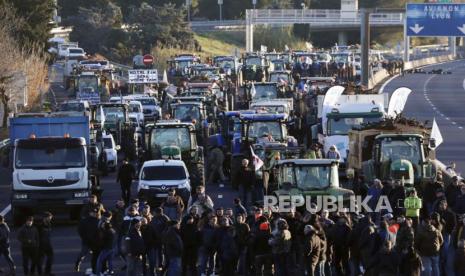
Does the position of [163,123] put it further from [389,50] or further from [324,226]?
[389,50]

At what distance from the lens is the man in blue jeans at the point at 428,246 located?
24203mm

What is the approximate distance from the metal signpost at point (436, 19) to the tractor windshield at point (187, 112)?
68.1 ft

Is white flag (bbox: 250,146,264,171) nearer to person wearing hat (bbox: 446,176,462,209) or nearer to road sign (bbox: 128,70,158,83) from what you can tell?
person wearing hat (bbox: 446,176,462,209)

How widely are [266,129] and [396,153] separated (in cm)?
808

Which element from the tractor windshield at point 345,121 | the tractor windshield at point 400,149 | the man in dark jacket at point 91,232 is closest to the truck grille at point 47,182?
the man in dark jacket at point 91,232

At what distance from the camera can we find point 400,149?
Result: 36531mm

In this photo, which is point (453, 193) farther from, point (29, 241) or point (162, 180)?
point (29, 241)

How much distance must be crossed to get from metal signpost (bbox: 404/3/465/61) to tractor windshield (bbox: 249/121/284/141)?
93.4ft

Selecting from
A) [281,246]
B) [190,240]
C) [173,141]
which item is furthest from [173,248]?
[173,141]

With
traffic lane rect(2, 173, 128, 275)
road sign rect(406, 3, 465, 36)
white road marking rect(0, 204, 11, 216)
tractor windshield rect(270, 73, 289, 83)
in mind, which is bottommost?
traffic lane rect(2, 173, 128, 275)

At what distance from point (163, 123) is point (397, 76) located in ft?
242

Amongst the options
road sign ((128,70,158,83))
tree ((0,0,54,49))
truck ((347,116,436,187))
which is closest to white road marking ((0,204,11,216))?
truck ((347,116,436,187))

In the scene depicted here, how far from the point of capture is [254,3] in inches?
6024

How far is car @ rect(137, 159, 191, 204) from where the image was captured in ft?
116
